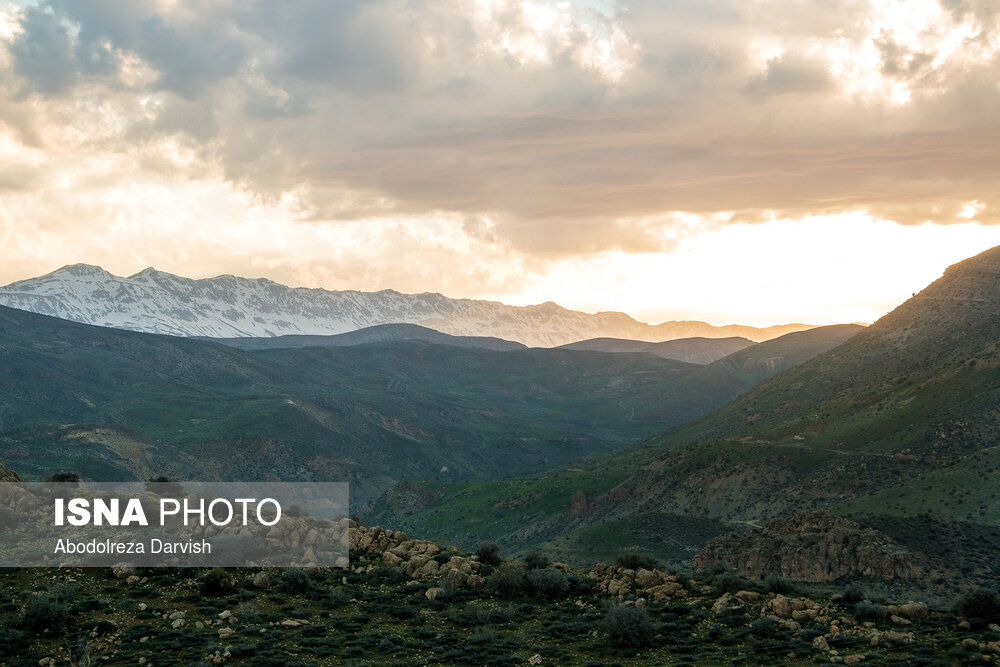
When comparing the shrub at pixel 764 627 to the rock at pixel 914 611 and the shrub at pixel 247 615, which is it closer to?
the rock at pixel 914 611

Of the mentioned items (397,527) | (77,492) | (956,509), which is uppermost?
(77,492)

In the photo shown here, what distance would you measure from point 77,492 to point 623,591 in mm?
26564

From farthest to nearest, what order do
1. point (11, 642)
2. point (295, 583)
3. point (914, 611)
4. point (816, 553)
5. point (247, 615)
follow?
point (816, 553), point (295, 583), point (914, 611), point (247, 615), point (11, 642)

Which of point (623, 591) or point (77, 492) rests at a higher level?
point (77, 492)

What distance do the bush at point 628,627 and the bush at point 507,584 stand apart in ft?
22.2

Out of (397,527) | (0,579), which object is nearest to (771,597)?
(0,579)

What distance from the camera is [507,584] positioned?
3747 cm

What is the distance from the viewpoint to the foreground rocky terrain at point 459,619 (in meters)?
28.6

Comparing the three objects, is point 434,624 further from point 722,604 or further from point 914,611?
point 914,611

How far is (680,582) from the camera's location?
38281 millimetres

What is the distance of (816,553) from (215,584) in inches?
1662

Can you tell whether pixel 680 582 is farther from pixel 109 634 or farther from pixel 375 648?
pixel 109 634

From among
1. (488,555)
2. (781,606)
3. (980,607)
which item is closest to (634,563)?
(488,555)

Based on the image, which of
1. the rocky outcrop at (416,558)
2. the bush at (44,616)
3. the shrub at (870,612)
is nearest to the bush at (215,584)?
the bush at (44,616)
